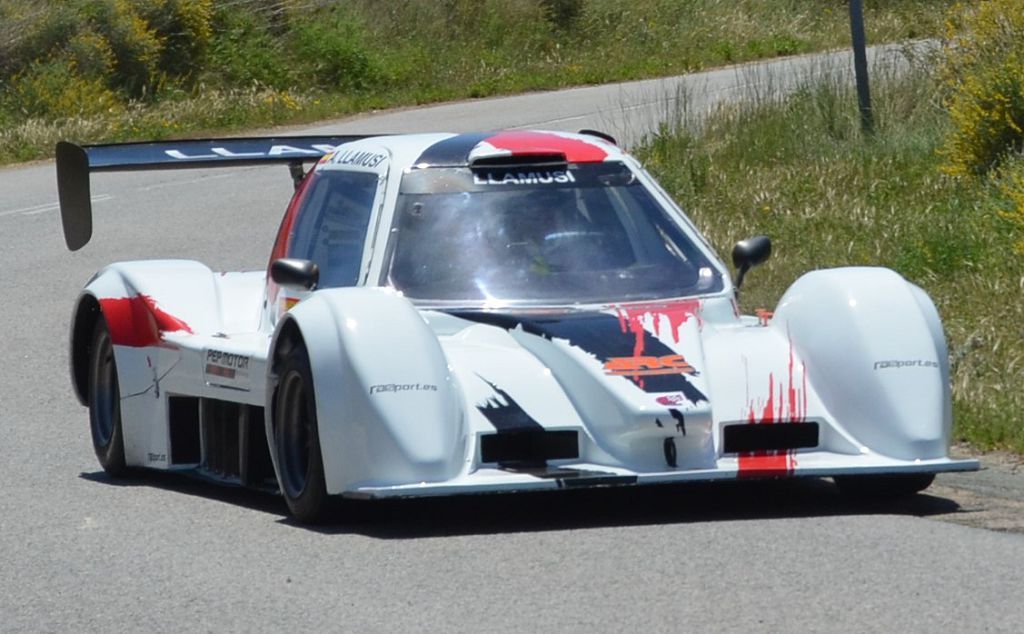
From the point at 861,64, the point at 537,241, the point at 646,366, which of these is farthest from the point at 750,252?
the point at 861,64

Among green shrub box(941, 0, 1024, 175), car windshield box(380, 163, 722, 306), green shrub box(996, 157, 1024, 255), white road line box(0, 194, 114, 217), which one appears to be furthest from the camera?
white road line box(0, 194, 114, 217)

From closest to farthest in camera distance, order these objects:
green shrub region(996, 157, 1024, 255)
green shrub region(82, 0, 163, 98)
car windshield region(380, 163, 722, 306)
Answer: car windshield region(380, 163, 722, 306) < green shrub region(996, 157, 1024, 255) < green shrub region(82, 0, 163, 98)

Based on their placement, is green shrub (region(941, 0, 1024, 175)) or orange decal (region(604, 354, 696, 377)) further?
green shrub (region(941, 0, 1024, 175))

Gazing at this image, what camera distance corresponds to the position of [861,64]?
1620 centimetres

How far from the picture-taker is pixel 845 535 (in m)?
6.83

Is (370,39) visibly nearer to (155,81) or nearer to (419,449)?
(155,81)

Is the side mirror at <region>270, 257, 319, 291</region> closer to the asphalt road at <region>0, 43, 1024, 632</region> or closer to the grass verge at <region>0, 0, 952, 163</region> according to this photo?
the asphalt road at <region>0, 43, 1024, 632</region>

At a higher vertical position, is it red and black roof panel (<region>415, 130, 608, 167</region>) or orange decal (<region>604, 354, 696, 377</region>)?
red and black roof panel (<region>415, 130, 608, 167</region>)

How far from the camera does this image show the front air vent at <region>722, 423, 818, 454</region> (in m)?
7.23

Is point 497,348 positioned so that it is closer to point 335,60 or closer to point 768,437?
point 768,437

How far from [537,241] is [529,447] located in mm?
1273

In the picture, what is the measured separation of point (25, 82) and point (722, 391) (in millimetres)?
21603

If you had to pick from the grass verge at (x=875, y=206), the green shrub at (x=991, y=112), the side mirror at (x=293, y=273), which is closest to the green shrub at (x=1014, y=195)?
the grass verge at (x=875, y=206)

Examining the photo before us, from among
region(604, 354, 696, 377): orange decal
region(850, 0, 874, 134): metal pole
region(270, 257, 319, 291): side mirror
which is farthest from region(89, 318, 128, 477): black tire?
region(850, 0, 874, 134): metal pole
